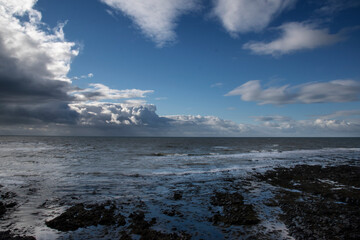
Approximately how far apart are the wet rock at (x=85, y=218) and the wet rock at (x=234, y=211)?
5.15 m

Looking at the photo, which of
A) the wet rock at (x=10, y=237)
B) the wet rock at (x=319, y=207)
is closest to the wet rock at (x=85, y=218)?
the wet rock at (x=10, y=237)

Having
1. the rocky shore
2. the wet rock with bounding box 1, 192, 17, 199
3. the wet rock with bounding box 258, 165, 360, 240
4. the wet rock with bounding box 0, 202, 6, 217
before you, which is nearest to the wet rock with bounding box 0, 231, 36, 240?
the rocky shore

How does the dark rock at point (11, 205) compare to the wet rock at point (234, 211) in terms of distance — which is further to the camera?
the dark rock at point (11, 205)

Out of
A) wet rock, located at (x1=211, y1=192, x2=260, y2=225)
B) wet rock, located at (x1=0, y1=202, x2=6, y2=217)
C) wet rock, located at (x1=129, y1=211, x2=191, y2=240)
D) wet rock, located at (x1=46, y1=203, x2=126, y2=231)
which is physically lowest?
wet rock, located at (x1=0, y1=202, x2=6, y2=217)

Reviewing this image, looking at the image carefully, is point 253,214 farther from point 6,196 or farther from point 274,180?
point 6,196

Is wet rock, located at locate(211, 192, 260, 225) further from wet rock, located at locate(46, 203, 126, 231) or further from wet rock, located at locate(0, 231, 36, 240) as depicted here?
wet rock, located at locate(0, 231, 36, 240)

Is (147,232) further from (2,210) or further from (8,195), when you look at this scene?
(8,195)

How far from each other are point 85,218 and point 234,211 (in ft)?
26.1

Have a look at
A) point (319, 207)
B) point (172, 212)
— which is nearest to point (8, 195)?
point (172, 212)

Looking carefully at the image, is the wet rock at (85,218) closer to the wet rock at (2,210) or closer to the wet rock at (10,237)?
the wet rock at (10,237)

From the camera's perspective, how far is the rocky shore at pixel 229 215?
912 cm

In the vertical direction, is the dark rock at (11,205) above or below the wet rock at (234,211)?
below

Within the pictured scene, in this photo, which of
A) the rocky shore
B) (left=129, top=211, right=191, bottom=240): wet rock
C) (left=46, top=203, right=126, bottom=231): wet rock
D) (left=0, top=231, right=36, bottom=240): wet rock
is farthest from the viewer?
(left=46, top=203, right=126, bottom=231): wet rock

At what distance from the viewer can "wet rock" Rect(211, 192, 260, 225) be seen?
10.4m
